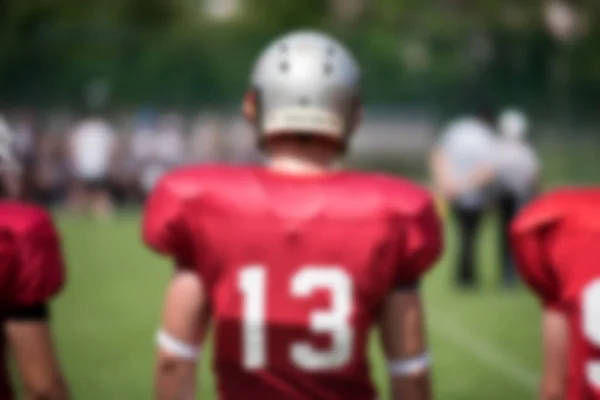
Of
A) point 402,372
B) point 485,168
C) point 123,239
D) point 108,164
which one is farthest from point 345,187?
point 108,164

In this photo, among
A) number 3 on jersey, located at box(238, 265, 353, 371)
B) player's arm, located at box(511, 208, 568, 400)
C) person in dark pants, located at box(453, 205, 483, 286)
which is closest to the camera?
number 3 on jersey, located at box(238, 265, 353, 371)

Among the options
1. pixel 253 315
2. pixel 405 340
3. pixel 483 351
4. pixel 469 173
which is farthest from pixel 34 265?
pixel 469 173

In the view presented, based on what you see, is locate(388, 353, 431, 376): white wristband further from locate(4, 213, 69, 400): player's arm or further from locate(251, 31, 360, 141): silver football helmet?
locate(4, 213, 69, 400): player's arm

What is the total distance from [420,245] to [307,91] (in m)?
0.44

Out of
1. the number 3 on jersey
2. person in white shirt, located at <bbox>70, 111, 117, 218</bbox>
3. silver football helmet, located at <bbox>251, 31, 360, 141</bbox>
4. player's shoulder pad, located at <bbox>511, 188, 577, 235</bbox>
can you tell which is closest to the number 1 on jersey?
the number 3 on jersey

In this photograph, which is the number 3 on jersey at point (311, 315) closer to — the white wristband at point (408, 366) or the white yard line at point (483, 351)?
the white wristband at point (408, 366)

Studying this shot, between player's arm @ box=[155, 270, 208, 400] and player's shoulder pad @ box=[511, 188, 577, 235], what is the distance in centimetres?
78

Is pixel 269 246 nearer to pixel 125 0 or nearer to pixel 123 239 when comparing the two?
pixel 123 239

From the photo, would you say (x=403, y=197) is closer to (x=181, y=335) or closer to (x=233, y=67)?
(x=181, y=335)

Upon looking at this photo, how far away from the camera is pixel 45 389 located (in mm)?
3045

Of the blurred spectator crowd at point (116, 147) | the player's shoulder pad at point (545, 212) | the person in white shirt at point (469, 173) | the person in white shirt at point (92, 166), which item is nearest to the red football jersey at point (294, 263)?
the player's shoulder pad at point (545, 212)

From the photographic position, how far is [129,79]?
25812 mm

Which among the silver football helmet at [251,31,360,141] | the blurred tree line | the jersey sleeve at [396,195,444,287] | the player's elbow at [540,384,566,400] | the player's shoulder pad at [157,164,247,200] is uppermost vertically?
the silver football helmet at [251,31,360,141]

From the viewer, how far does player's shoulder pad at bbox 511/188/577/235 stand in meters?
2.99
